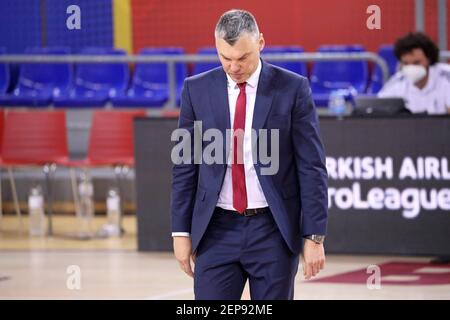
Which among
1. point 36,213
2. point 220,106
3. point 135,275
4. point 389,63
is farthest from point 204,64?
point 220,106

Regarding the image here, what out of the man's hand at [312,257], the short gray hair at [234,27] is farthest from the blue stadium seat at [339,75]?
the short gray hair at [234,27]

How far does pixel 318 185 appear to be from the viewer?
17.2ft

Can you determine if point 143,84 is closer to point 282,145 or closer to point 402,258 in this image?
point 402,258

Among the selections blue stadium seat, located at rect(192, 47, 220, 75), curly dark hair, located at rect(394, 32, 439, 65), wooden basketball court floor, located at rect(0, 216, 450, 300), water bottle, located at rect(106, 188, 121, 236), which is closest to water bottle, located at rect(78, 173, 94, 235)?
water bottle, located at rect(106, 188, 121, 236)

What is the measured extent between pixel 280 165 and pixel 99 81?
425 inches

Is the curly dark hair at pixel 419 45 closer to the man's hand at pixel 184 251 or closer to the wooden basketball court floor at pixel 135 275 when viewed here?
the wooden basketball court floor at pixel 135 275

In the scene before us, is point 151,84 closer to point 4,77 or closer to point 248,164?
point 4,77

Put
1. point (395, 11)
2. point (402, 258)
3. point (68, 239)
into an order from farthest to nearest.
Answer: point (395, 11) → point (68, 239) → point (402, 258)

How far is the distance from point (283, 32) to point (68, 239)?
4.53 metres

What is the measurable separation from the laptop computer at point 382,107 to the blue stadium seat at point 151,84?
14.0 ft

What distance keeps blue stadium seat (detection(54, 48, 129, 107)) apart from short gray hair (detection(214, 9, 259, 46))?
10.2 meters

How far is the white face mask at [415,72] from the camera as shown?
35.2 ft
